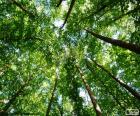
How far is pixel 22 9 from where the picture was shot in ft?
44.2

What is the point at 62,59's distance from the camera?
16641mm

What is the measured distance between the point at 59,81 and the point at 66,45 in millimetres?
2741

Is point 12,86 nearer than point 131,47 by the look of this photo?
No

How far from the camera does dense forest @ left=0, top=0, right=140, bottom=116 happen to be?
1373 centimetres

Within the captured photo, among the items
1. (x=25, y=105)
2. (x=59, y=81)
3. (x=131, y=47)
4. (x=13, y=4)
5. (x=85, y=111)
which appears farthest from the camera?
(x=59, y=81)

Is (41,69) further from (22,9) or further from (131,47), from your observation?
(131,47)

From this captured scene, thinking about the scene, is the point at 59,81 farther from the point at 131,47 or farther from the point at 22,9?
the point at 131,47

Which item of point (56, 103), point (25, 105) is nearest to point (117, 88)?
point (56, 103)

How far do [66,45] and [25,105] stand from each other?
513cm

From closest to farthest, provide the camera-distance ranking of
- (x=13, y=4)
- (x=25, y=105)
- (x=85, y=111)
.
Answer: (x=13, y=4)
(x=85, y=111)
(x=25, y=105)

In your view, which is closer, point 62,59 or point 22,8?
point 22,8

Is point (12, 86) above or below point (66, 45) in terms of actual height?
below

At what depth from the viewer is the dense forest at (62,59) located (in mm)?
13727

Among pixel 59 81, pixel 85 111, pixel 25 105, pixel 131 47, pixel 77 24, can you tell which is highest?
pixel 77 24
